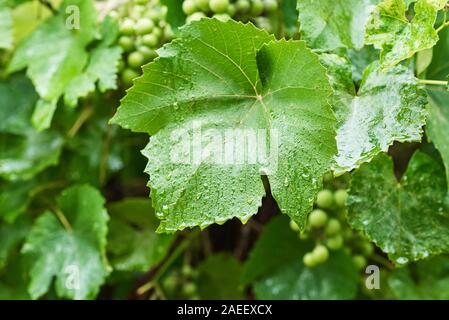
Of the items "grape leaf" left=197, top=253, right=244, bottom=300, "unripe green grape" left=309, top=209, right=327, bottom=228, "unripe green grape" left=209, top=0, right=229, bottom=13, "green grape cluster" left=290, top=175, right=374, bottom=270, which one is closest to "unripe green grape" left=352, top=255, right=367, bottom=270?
"green grape cluster" left=290, top=175, right=374, bottom=270

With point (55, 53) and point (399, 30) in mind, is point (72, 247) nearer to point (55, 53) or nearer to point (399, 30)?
point (55, 53)

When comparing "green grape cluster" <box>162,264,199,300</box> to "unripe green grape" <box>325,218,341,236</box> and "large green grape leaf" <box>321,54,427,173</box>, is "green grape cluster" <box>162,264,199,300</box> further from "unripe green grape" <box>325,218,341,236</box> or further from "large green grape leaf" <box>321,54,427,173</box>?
"large green grape leaf" <box>321,54,427,173</box>

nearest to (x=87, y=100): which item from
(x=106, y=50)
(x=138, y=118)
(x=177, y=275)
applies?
(x=106, y=50)

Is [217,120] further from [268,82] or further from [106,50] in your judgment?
[106,50]

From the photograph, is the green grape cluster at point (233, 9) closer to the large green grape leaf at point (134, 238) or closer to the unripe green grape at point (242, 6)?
the unripe green grape at point (242, 6)

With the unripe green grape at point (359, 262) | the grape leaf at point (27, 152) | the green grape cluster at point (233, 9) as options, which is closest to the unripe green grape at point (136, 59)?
the green grape cluster at point (233, 9)
